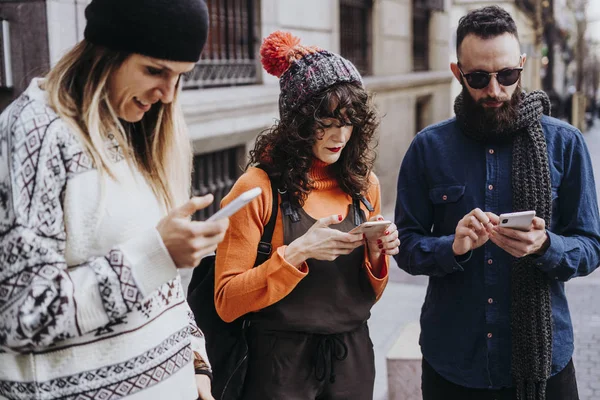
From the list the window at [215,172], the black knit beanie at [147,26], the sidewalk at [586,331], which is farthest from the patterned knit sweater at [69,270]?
the window at [215,172]

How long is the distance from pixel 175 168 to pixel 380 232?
83 cm

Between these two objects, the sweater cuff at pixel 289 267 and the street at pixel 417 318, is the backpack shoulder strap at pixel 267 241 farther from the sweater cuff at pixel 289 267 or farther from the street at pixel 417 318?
the street at pixel 417 318

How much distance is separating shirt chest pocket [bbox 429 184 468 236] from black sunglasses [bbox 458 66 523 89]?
1.36 ft

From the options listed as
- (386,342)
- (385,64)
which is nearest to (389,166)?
(385,64)

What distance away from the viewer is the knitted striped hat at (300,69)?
107 inches

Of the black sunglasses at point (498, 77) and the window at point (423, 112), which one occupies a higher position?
the black sunglasses at point (498, 77)

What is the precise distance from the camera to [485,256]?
2.86 m

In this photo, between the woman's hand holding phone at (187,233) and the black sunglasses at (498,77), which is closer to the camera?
the woman's hand holding phone at (187,233)

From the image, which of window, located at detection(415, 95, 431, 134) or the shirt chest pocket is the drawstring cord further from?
window, located at detection(415, 95, 431, 134)

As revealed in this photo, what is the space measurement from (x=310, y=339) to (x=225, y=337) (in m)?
0.32

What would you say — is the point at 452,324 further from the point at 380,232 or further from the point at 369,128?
the point at 369,128

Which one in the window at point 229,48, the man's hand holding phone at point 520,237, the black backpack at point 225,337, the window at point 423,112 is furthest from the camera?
Result: the window at point 423,112

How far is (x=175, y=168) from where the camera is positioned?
2082mm

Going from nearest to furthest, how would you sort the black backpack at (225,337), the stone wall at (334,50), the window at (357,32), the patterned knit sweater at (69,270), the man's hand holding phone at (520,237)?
the patterned knit sweater at (69,270)
the man's hand holding phone at (520,237)
the black backpack at (225,337)
the stone wall at (334,50)
the window at (357,32)
